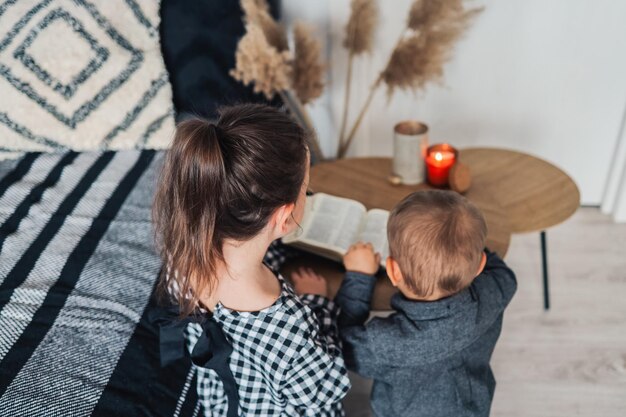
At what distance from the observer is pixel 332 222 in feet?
3.96

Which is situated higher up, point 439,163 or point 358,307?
point 439,163

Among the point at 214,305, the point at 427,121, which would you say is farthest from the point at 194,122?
the point at 427,121

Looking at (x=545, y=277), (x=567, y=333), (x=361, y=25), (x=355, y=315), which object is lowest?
(x=567, y=333)

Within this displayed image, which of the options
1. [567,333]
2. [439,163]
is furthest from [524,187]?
[567,333]

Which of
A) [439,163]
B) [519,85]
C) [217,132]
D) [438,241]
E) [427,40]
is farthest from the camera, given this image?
[519,85]

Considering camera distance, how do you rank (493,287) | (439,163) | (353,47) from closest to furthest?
(493,287), (439,163), (353,47)

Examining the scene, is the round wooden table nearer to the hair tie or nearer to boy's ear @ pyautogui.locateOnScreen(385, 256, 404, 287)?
boy's ear @ pyautogui.locateOnScreen(385, 256, 404, 287)

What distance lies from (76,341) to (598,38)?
5.73ft

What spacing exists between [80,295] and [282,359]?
0.48 metres

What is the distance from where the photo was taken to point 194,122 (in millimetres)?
784

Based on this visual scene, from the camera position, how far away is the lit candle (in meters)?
1.35

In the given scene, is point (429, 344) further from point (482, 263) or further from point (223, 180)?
point (223, 180)

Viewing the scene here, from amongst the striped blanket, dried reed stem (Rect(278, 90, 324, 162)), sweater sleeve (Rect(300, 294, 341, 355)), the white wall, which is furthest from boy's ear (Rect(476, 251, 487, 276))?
the white wall

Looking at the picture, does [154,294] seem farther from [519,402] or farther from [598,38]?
[598,38]
